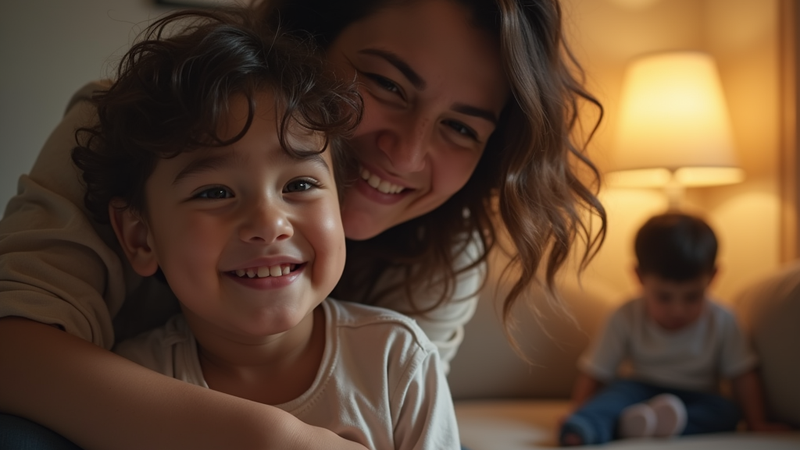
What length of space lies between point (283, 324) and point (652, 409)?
135 cm

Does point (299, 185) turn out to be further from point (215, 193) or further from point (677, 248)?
point (677, 248)

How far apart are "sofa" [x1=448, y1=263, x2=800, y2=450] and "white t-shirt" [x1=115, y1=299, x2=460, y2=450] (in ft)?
1.91

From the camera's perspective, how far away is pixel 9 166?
80.7 inches

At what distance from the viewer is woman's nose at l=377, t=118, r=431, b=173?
112cm

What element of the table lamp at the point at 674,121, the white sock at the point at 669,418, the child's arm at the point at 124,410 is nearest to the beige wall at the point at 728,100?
the table lamp at the point at 674,121

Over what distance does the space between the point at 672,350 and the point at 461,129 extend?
1.37 metres

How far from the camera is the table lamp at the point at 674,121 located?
8.27ft

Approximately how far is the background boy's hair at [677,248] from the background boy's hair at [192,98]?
1.55 meters

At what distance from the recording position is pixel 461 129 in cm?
119

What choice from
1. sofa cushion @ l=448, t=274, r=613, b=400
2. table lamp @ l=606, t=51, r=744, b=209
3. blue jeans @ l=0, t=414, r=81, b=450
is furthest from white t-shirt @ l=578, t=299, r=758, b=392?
blue jeans @ l=0, t=414, r=81, b=450

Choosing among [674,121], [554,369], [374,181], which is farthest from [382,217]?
[674,121]

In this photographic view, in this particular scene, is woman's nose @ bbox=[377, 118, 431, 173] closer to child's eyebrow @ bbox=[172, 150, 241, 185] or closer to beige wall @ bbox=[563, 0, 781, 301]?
child's eyebrow @ bbox=[172, 150, 241, 185]

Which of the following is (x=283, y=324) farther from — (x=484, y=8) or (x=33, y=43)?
(x=33, y=43)

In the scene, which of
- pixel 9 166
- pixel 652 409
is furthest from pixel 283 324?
pixel 9 166
